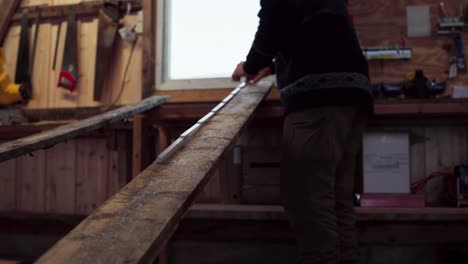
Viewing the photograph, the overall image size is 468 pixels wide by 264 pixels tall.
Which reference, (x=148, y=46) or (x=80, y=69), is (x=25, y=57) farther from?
(x=148, y=46)

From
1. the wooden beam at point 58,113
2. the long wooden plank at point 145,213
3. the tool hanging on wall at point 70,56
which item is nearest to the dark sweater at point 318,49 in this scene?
the long wooden plank at point 145,213

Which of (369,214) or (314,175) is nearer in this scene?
(314,175)

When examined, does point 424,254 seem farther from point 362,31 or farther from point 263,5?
point 263,5

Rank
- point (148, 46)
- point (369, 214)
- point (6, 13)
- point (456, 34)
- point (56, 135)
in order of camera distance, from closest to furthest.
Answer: point (56, 135) → point (369, 214) → point (456, 34) → point (148, 46) → point (6, 13)

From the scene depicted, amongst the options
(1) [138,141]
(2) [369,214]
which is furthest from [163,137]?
(2) [369,214]

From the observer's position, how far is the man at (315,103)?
1.29 m

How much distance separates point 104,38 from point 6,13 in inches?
35.6

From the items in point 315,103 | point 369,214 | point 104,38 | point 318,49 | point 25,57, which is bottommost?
point 369,214

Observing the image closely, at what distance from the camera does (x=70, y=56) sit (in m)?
2.89

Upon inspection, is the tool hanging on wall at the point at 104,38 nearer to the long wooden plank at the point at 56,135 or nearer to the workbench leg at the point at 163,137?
the workbench leg at the point at 163,137

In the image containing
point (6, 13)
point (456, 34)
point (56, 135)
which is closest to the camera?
point (56, 135)

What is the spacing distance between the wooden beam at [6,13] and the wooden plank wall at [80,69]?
4 centimetres

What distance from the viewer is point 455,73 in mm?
2404

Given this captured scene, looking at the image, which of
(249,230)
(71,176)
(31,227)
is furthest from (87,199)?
(249,230)
